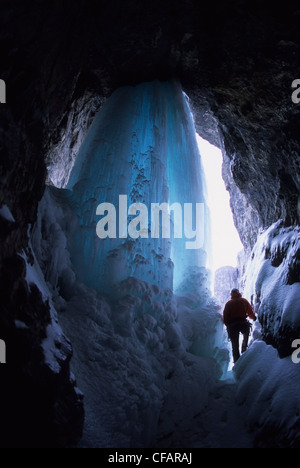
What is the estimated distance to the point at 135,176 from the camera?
635 centimetres

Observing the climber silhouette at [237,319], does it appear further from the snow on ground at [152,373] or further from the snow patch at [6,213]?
the snow patch at [6,213]

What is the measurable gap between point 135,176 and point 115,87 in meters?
2.39

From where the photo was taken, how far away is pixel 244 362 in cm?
475

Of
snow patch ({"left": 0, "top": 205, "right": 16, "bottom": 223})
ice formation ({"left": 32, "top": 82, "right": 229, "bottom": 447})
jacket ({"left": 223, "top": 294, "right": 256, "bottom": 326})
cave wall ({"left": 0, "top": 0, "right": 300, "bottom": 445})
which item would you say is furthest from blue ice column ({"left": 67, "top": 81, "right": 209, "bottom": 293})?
snow patch ({"left": 0, "top": 205, "right": 16, "bottom": 223})

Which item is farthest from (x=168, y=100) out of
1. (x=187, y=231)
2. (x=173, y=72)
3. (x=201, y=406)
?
(x=201, y=406)

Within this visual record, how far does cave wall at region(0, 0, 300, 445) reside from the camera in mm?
2795

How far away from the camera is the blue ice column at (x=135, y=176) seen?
534 cm

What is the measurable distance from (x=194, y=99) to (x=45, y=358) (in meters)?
6.63

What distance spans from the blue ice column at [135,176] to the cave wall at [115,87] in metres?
0.60

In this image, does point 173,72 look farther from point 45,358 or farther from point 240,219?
point 45,358

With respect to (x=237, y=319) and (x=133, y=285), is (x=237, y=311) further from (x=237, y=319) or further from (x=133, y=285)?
(x=133, y=285)
